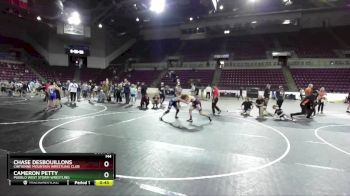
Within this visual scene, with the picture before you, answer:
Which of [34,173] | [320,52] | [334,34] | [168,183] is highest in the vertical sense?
[334,34]

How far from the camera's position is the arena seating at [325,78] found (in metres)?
31.6

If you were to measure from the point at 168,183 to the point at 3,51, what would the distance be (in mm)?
46087

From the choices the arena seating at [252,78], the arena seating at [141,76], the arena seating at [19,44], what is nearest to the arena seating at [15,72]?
the arena seating at [19,44]

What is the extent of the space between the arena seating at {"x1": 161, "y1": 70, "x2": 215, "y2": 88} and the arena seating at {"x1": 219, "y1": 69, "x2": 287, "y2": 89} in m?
2.17

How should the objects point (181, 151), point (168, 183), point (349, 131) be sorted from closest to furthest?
point (168, 183), point (181, 151), point (349, 131)

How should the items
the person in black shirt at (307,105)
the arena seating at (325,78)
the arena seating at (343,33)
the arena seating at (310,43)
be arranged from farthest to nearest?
the arena seating at (343,33) → the arena seating at (310,43) → the arena seating at (325,78) → the person in black shirt at (307,105)

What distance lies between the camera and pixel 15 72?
39.1 meters

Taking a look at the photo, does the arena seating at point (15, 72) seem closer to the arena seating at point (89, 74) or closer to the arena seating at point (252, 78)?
the arena seating at point (89, 74)

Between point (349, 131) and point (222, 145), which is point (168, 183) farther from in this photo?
point (349, 131)

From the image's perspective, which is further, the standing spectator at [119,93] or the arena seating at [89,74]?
the arena seating at [89,74]

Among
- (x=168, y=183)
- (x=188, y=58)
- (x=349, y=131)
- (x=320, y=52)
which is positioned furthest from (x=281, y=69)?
(x=168, y=183)

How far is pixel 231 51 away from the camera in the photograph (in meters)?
44.3
